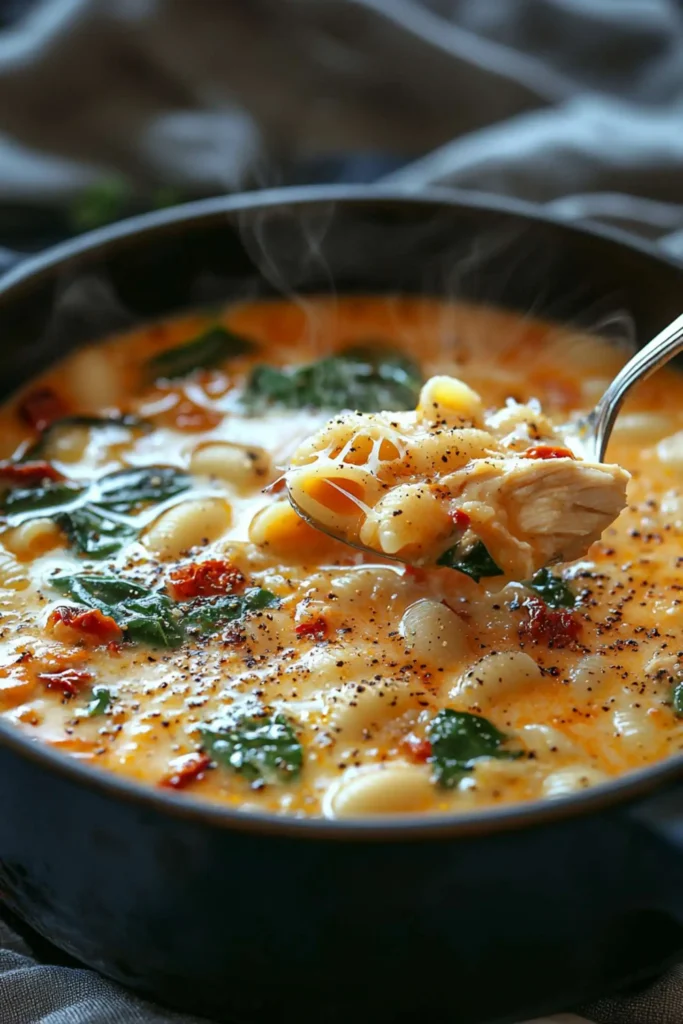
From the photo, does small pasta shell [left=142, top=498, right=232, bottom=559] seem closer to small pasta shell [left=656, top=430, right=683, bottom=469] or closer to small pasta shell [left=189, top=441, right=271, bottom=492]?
small pasta shell [left=189, top=441, right=271, bottom=492]

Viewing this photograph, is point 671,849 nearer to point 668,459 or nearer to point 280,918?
point 280,918

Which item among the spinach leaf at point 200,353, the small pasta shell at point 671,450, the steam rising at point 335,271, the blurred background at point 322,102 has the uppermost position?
the blurred background at point 322,102

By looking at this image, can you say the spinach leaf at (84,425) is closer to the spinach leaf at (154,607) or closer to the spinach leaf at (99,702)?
the spinach leaf at (154,607)

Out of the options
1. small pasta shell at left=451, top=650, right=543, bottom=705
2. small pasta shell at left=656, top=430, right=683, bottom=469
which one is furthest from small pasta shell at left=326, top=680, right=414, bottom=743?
small pasta shell at left=656, top=430, right=683, bottom=469

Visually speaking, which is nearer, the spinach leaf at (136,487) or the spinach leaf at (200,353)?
the spinach leaf at (136,487)

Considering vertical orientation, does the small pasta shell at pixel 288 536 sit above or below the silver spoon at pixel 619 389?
below

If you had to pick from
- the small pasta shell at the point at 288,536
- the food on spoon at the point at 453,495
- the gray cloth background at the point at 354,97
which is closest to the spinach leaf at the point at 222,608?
the small pasta shell at the point at 288,536
